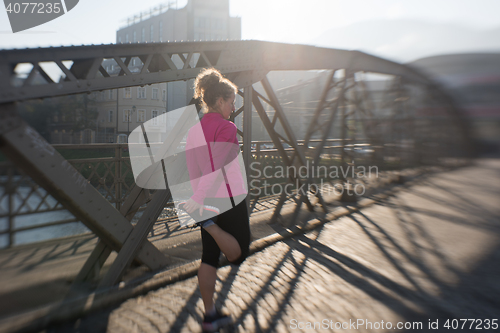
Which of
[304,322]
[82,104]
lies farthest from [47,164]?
[82,104]

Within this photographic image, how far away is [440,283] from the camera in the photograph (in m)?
3.31

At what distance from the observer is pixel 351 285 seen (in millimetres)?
3242

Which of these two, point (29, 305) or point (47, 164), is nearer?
point (47, 164)

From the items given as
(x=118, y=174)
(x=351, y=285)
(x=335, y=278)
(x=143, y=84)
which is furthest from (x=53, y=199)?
(x=351, y=285)

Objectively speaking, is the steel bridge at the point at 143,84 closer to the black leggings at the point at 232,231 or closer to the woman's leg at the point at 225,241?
the black leggings at the point at 232,231

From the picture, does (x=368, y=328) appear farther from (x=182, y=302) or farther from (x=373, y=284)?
(x=182, y=302)

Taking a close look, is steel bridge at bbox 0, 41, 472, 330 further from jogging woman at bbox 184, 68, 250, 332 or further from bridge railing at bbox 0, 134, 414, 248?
jogging woman at bbox 184, 68, 250, 332

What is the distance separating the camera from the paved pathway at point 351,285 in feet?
8.46

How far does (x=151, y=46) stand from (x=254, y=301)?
263cm

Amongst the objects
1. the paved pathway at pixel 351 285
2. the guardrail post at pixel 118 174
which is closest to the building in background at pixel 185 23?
the guardrail post at pixel 118 174

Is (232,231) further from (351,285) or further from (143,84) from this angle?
(143,84)

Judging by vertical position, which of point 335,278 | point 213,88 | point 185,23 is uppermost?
point 185,23

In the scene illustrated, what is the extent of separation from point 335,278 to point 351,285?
21 centimetres

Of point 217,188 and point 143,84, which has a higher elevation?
point 143,84
